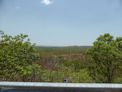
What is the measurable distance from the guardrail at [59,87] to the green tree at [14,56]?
7.85ft

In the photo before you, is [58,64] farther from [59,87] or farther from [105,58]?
[59,87]

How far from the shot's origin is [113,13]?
6.22 m

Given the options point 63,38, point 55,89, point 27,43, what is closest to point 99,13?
point 63,38

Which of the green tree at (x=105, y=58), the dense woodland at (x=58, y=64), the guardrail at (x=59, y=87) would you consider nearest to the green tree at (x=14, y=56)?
the dense woodland at (x=58, y=64)

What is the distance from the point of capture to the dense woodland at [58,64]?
15.3 feet

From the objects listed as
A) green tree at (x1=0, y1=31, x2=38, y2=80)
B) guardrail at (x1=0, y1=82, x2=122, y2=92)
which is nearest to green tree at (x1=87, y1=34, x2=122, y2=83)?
green tree at (x1=0, y1=31, x2=38, y2=80)

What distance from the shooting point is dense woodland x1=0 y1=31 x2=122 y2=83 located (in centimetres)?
466

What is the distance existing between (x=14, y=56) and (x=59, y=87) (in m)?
2.63

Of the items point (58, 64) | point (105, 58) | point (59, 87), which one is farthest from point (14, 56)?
point (59, 87)

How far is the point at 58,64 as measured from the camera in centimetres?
566

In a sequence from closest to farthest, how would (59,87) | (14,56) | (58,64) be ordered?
(59,87) < (14,56) < (58,64)

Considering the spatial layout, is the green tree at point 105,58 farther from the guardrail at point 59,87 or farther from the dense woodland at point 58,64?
the guardrail at point 59,87

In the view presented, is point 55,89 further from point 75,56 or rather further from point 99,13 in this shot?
point 99,13

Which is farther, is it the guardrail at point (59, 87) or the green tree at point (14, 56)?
the green tree at point (14, 56)
